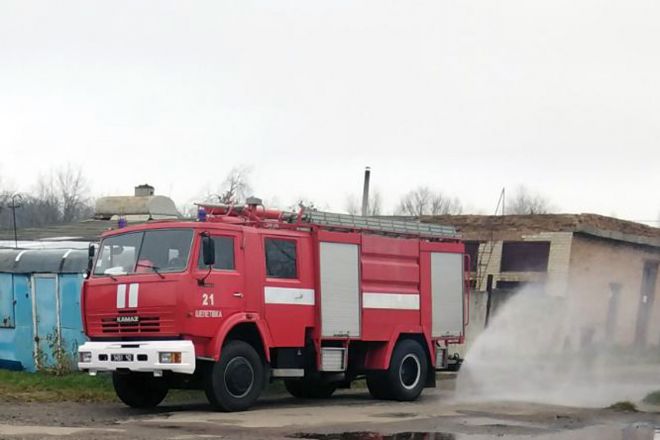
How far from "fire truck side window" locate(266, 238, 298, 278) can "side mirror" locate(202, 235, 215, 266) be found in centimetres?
130

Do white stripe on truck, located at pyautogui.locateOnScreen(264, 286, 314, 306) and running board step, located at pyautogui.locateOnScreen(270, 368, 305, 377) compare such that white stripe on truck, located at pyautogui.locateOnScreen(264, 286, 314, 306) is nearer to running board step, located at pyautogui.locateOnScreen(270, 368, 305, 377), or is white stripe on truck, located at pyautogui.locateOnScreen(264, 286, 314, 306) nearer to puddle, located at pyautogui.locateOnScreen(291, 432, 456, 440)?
running board step, located at pyautogui.locateOnScreen(270, 368, 305, 377)

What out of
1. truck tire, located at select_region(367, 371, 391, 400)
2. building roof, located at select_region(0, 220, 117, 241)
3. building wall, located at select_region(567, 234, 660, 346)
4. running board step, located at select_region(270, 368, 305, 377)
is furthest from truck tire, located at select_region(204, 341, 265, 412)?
building roof, located at select_region(0, 220, 117, 241)

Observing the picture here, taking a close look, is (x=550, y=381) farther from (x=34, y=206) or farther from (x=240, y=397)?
(x=34, y=206)

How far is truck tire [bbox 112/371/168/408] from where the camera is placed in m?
14.8

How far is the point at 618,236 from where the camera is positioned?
91.0 ft

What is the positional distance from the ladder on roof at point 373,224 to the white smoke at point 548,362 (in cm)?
286

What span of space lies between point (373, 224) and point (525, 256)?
11715mm

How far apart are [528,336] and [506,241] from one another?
6.74 meters

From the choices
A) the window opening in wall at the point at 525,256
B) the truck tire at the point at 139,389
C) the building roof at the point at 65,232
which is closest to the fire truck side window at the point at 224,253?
the truck tire at the point at 139,389

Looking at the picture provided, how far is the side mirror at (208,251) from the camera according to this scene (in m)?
13.7

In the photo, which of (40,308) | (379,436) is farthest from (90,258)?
(379,436)

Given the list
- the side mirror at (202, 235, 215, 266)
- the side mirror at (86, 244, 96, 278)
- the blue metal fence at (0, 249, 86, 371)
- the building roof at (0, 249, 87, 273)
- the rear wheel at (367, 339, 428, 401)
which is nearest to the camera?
the side mirror at (202, 235, 215, 266)

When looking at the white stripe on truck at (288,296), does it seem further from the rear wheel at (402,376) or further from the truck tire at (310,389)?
the truck tire at (310,389)

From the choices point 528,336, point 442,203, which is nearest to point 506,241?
point 528,336
